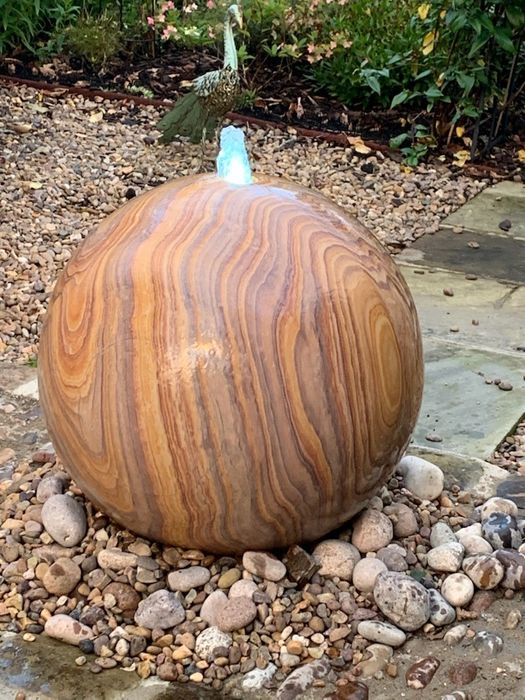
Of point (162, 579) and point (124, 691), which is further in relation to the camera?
point (162, 579)

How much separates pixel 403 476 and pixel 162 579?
0.94m

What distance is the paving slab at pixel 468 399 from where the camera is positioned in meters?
4.11

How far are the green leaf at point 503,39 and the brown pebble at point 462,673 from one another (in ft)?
17.2

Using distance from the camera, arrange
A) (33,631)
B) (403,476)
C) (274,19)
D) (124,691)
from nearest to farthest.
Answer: (124,691) → (33,631) → (403,476) → (274,19)

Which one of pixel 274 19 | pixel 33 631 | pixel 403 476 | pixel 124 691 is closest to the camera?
pixel 124 691

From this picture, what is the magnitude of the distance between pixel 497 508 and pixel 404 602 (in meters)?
0.67

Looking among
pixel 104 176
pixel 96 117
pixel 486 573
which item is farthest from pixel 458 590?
pixel 96 117

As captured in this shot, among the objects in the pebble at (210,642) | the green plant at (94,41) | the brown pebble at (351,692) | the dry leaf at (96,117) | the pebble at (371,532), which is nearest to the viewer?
the brown pebble at (351,692)

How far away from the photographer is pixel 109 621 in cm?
294

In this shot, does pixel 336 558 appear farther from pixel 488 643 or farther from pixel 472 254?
pixel 472 254

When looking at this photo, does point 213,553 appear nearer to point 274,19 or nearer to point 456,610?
point 456,610

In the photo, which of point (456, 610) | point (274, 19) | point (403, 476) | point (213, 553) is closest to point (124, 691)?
point (213, 553)

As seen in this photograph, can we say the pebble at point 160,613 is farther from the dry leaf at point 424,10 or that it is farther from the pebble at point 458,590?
the dry leaf at point 424,10

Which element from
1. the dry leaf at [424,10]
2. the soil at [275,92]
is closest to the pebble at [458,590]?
the soil at [275,92]
